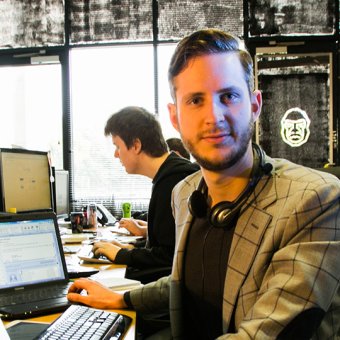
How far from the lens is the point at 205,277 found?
115 centimetres

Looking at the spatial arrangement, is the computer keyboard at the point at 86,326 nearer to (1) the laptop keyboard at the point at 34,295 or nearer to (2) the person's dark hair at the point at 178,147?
(1) the laptop keyboard at the point at 34,295

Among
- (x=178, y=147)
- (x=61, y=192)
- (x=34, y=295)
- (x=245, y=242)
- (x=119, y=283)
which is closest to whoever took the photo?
(x=245, y=242)

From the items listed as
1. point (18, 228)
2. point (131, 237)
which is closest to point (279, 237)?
point (18, 228)

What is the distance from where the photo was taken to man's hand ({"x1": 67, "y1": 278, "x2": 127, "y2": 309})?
1.30 metres

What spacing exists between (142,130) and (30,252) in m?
1.09

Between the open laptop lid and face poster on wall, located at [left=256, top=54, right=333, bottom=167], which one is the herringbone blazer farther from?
face poster on wall, located at [left=256, top=54, right=333, bottom=167]

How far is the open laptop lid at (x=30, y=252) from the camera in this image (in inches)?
54.1

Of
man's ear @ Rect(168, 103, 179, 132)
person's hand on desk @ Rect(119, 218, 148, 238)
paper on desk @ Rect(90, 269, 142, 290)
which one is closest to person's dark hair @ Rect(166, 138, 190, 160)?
person's hand on desk @ Rect(119, 218, 148, 238)

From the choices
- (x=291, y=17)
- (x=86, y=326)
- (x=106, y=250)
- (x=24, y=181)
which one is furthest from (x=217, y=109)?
(x=291, y=17)

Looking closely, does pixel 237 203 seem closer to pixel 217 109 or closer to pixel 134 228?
pixel 217 109

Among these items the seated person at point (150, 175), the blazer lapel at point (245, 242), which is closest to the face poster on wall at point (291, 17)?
the seated person at point (150, 175)

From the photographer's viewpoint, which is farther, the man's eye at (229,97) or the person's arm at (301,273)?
the man's eye at (229,97)

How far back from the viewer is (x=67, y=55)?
4594 mm

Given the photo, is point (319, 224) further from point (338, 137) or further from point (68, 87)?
point (68, 87)
